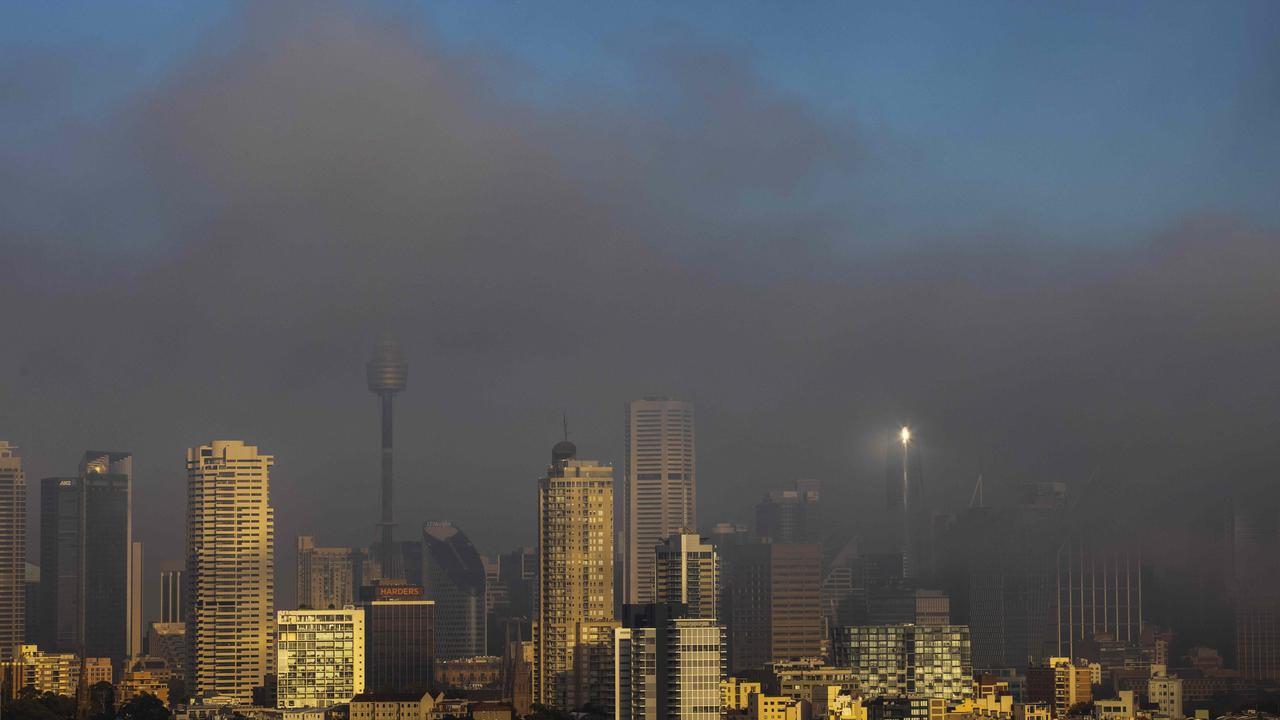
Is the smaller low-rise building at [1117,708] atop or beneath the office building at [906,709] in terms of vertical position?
beneath

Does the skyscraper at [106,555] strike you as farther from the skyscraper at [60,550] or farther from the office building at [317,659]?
the office building at [317,659]

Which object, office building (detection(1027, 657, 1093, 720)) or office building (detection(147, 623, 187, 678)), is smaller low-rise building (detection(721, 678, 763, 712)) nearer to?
office building (detection(1027, 657, 1093, 720))

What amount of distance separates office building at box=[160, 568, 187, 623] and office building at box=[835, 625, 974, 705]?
23997mm

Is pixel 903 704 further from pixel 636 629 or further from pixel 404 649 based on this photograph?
pixel 404 649

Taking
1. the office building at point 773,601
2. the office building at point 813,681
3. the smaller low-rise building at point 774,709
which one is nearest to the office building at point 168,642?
the office building at point 773,601

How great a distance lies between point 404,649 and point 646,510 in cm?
1232

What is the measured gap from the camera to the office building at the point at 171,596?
217 ft

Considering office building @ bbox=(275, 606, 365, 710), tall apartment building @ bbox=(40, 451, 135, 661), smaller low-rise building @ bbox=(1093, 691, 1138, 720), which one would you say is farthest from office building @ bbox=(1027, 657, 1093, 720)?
tall apartment building @ bbox=(40, 451, 135, 661)

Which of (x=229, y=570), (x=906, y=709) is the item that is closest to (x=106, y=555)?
(x=229, y=570)

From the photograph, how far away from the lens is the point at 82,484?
65312mm

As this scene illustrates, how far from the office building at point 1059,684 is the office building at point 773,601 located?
6.18 meters

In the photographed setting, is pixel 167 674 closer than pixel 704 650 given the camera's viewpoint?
No

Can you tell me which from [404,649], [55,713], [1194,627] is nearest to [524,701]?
[404,649]

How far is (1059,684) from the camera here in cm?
4834
